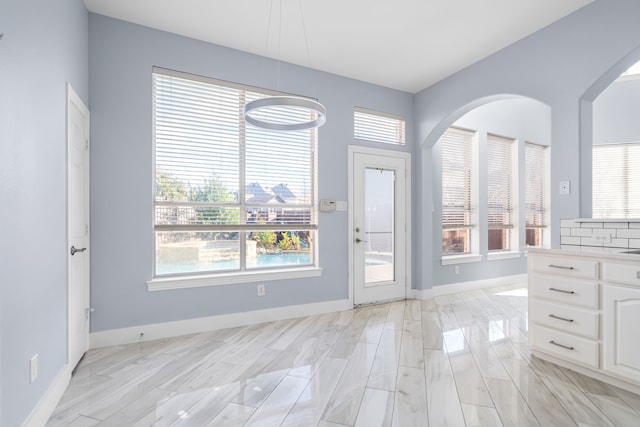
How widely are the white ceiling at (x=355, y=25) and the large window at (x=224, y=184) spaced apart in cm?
51

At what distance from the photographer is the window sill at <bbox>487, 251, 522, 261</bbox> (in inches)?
224

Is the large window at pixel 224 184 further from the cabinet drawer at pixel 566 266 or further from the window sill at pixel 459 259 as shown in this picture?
the cabinet drawer at pixel 566 266

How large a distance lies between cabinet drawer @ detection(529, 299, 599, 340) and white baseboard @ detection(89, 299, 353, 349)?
2.15m

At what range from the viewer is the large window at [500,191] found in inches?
230

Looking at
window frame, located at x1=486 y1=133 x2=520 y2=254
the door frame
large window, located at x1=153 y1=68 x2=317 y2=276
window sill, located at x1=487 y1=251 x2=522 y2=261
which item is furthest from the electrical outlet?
window frame, located at x1=486 y1=133 x2=520 y2=254

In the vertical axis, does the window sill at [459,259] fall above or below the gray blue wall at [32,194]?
below

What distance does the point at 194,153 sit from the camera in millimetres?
3504

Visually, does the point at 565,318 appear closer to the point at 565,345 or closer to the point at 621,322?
the point at 565,345

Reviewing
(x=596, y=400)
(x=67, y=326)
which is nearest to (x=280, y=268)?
(x=67, y=326)

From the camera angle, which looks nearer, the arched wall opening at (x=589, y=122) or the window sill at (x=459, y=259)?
the arched wall opening at (x=589, y=122)

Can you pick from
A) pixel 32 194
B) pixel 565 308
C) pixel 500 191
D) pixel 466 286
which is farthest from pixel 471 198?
pixel 32 194

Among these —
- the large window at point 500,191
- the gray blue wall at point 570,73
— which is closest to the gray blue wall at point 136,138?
the gray blue wall at point 570,73

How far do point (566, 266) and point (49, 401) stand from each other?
12.2 ft

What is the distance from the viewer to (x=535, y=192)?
6.37 meters
